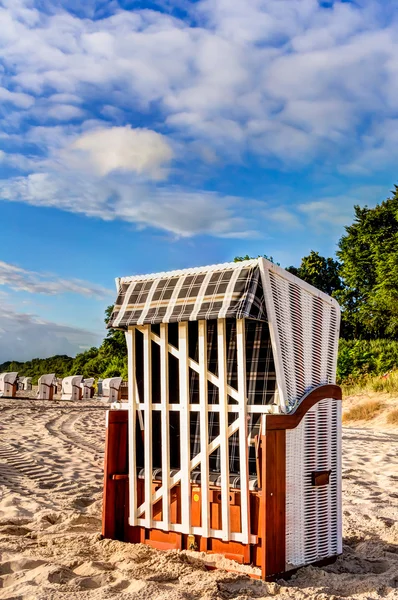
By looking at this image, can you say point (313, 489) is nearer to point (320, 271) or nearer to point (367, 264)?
point (367, 264)

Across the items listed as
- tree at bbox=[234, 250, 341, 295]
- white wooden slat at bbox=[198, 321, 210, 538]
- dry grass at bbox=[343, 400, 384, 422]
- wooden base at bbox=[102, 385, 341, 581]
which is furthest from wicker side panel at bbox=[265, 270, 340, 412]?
tree at bbox=[234, 250, 341, 295]

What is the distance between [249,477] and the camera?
146 inches

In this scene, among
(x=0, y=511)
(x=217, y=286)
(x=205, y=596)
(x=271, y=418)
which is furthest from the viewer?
(x=0, y=511)

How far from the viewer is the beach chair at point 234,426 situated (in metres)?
3.61

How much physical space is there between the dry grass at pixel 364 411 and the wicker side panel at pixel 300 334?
1272 cm

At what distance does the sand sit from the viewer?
326cm

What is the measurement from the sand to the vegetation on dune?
21.6 metres

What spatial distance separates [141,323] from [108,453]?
3.48 feet

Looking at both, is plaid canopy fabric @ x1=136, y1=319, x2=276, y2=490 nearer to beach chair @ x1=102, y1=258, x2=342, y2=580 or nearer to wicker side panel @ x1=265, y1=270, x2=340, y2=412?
beach chair @ x1=102, y1=258, x2=342, y2=580

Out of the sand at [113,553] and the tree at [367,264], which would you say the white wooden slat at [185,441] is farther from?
the tree at [367,264]

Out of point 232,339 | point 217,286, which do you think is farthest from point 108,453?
point 217,286

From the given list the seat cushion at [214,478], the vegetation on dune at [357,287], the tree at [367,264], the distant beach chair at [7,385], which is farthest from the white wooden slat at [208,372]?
the tree at [367,264]

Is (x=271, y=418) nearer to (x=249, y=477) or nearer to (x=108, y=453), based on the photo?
(x=249, y=477)

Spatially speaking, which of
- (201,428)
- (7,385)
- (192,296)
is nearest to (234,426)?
(201,428)
